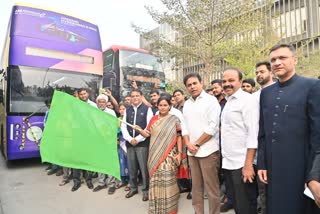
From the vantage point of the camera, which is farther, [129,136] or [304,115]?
[129,136]

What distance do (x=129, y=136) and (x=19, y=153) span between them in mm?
3410

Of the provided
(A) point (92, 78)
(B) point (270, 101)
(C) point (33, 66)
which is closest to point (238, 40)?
(A) point (92, 78)

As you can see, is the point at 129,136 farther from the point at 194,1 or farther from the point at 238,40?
the point at 238,40

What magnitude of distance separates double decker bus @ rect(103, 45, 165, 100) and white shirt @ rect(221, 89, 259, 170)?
25.8 feet

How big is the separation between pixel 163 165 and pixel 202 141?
733 millimetres

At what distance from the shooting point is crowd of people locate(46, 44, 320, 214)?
6.23 feet

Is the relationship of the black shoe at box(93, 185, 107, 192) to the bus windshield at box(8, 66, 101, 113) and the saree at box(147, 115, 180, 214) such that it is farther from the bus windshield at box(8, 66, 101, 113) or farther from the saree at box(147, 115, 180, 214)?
the bus windshield at box(8, 66, 101, 113)

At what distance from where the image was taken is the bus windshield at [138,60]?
10.9 m

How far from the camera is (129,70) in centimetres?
1091

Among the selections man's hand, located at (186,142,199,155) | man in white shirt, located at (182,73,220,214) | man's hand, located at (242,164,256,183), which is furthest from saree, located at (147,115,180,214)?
man's hand, located at (242,164,256,183)

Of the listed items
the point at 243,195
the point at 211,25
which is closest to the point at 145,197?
the point at 243,195

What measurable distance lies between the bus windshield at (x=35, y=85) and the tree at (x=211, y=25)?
4.09m

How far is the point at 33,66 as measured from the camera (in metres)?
6.45

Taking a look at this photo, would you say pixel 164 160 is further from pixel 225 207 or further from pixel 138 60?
pixel 138 60
